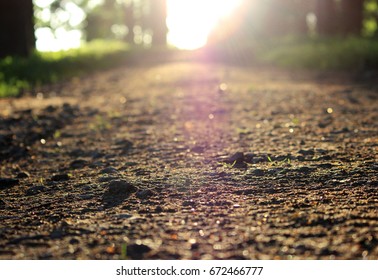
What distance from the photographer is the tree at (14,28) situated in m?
15.3

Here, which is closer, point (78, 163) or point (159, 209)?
point (159, 209)

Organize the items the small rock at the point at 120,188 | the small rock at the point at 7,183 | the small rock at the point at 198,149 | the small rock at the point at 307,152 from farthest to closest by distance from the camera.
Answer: the small rock at the point at 198,149 → the small rock at the point at 307,152 → the small rock at the point at 7,183 → the small rock at the point at 120,188

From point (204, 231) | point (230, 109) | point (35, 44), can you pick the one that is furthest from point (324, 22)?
point (204, 231)

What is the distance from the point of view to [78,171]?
3947mm

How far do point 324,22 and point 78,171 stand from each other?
1792 cm

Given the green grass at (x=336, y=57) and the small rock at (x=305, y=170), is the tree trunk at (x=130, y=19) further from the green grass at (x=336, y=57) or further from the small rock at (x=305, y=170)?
the small rock at (x=305, y=170)

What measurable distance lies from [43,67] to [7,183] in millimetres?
11294

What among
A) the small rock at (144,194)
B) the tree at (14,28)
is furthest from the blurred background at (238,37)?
the small rock at (144,194)

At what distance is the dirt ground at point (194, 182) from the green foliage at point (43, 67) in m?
4.62

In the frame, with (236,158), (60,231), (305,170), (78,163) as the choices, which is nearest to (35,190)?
(78,163)

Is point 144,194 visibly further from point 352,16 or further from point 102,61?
point 102,61

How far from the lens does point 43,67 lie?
14.3 metres

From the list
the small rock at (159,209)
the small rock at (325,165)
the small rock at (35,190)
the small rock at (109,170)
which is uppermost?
the small rock at (325,165)
